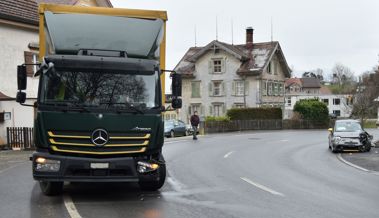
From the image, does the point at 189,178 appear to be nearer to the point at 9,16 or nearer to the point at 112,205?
the point at 112,205

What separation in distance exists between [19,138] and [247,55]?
1559 inches

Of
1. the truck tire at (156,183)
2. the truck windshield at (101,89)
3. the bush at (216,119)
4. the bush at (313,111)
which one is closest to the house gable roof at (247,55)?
the bush at (313,111)

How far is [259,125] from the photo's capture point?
165 feet

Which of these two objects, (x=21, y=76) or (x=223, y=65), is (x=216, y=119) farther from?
(x=21, y=76)

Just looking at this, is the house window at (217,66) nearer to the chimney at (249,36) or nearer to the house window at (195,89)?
the house window at (195,89)

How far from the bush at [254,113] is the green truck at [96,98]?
130ft

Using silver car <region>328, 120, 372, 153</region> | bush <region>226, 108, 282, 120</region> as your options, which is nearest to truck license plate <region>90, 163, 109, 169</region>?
silver car <region>328, 120, 372, 153</region>

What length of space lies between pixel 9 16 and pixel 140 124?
17490 mm

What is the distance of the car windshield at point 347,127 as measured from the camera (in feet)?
77.3

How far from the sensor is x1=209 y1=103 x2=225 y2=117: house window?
60231 millimetres

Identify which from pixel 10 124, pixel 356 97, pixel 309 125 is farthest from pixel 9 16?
pixel 356 97

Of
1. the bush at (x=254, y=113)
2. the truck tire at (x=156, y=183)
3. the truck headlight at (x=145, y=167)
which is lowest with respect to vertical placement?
the truck tire at (x=156, y=183)

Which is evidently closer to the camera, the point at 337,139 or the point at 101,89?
the point at 101,89

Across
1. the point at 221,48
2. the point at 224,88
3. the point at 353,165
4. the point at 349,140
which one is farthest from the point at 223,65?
the point at 353,165
